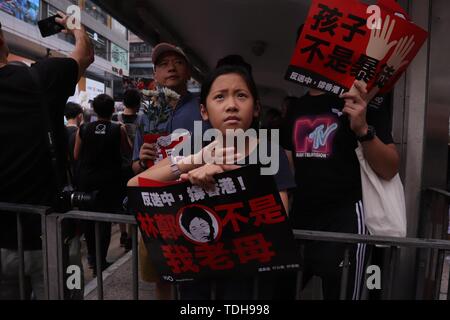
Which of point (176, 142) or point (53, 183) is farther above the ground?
point (176, 142)

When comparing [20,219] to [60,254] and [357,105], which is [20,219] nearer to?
[60,254]

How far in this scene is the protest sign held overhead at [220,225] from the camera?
1.29m

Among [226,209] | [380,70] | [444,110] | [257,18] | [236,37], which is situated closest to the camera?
[226,209]

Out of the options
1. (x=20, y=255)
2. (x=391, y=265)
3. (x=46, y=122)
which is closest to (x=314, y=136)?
(x=391, y=265)

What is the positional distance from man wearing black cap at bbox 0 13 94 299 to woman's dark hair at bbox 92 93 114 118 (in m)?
1.67

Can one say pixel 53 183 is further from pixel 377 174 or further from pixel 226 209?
pixel 377 174

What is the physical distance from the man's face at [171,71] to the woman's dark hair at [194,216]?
1.10 meters

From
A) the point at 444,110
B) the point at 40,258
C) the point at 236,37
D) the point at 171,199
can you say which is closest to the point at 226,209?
the point at 171,199

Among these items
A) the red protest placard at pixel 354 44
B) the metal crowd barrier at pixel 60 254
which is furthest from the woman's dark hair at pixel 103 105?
the red protest placard at pixel 354 44

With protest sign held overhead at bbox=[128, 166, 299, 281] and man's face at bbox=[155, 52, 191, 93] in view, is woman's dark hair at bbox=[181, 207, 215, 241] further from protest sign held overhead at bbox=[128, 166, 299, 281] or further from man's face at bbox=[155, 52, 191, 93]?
man's face at bbox=[155, 52, 191, 93]

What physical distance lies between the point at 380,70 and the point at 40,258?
1.95m

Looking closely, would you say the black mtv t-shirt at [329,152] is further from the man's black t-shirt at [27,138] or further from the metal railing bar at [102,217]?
the man's black t-shirt at [27,138]

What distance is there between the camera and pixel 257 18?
3611mm
